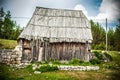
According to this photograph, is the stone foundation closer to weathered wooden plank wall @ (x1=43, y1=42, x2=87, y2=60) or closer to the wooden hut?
the wooden hut

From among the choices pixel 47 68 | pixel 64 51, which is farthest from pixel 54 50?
pixel 47 68

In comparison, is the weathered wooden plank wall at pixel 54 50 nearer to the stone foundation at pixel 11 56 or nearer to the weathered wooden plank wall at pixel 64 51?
the weathered wooden plank wall at pixel 64 51

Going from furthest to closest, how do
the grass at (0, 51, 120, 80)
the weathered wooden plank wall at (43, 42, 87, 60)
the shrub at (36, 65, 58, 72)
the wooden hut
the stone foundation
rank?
the weathered wooden plank wall at (43, 42, 87, 60) < the wooden hut < the stone foundation < the shrub at (36, 65, 58, 72) < the grass at (0, 51, 120, 80)

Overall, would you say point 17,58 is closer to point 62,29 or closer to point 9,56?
point 9,56

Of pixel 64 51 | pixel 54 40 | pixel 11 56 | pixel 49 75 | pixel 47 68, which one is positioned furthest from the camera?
pixel 64 51

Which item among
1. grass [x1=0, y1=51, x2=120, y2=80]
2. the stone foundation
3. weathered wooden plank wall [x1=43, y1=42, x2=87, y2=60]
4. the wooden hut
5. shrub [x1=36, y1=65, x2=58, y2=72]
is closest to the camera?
grass [x1=0, y1=51, x2=120, y2=80]

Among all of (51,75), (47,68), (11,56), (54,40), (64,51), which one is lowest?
(51,75)

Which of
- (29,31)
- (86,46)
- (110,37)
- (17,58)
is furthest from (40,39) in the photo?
(110,37)

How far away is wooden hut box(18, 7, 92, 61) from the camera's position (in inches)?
844

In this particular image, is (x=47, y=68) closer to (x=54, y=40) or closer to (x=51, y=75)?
(x=51, y=75)

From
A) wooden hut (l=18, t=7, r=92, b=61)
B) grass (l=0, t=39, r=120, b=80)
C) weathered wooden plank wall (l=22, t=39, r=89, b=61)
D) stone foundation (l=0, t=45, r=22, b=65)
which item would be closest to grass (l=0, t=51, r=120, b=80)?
grass (l=0, t=39, r=120, b=80)

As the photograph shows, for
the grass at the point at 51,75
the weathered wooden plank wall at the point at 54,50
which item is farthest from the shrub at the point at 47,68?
the weathered wooden plank wall at the point at 54,50

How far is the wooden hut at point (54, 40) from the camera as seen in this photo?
21.4 m

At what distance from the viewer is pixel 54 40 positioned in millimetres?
21531
